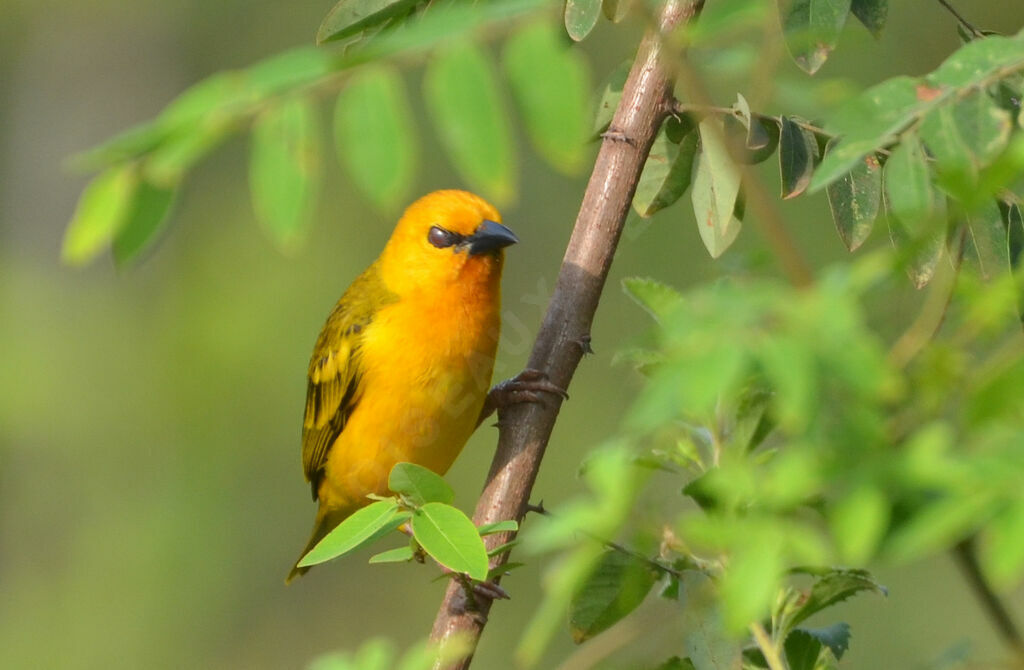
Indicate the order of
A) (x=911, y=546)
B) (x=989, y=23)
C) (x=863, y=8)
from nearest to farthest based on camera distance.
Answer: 1. (x=911, y=546)
2. (x=863, y=8)
3. (x=989, y=23)

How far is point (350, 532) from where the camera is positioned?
2.00m

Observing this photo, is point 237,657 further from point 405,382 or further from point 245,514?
point 405,382

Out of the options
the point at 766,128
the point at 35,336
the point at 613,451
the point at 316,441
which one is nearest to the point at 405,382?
the point at 316,441

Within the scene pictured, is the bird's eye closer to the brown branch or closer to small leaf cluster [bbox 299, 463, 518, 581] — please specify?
the brown branch

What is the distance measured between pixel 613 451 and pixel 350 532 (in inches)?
37.6

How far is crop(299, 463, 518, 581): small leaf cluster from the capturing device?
1.94m

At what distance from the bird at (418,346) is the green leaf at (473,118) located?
252 centimetres

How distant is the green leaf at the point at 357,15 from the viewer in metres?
2.34

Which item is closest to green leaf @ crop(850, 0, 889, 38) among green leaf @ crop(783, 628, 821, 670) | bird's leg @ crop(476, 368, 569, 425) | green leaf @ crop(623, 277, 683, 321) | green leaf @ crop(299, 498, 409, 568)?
green leaf @ crop(623, 277, 683, 321)

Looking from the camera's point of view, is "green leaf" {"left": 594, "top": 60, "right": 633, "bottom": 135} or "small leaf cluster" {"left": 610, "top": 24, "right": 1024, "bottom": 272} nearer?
"small leaf cluster" {"left": 610, "top": 24, "right": 1024, "bottom": 272}

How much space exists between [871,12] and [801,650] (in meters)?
1.21

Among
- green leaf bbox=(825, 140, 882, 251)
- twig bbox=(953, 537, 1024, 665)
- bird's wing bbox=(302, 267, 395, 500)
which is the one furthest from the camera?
bird's wing bbox=(302, 267, 395, 500)

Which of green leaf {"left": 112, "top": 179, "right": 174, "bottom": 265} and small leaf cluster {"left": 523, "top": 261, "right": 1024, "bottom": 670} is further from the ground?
green leaf {"left": 112, "top": 179, "right": 174, "bottom": 265}

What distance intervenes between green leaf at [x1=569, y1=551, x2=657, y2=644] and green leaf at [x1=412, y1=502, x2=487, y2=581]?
219mm
